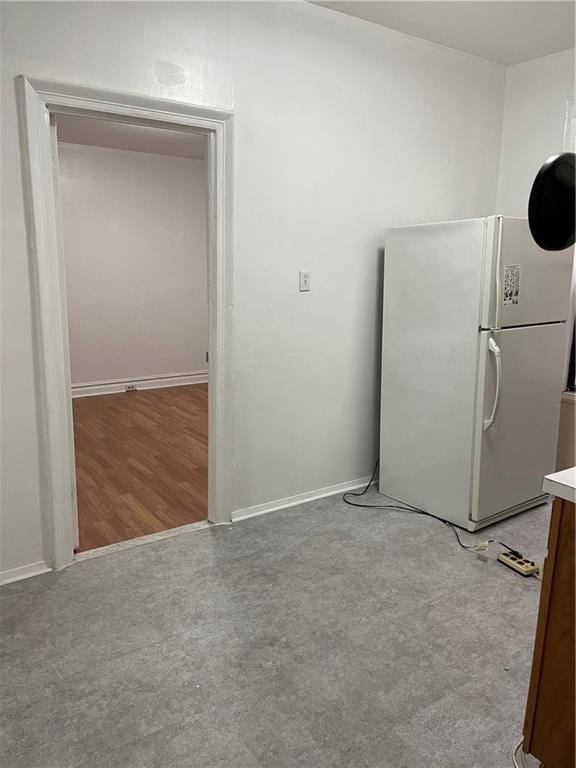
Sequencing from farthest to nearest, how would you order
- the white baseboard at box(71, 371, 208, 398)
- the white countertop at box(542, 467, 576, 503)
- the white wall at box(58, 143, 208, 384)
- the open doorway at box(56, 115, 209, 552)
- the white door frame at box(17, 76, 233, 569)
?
1. the white baseboard at box(71, 371, 208, 398)
2. the white wall at box(58, 143, 208, 384)
3. the open doorway at box(56, 115, 209, 552)
4. the white door frame at box(17, 76, 233, 569)
5. the white countertop at box(542, 467, 576, 503)

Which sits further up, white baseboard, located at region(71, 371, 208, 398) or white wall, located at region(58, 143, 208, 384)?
white wall, located at region(58, 143, 208, 384)

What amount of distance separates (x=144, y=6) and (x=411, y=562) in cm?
263

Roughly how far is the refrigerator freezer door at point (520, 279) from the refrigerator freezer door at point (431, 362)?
0.06 metres

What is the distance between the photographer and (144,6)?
7.95 ft

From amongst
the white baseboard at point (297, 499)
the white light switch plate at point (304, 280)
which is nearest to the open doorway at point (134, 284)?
the white baseboard at point (297, 499)

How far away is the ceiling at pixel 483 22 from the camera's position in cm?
286

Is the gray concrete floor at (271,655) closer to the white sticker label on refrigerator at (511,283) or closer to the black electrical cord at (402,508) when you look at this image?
the black electrical cord at (402,508)

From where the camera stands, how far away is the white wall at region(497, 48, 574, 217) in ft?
11.5

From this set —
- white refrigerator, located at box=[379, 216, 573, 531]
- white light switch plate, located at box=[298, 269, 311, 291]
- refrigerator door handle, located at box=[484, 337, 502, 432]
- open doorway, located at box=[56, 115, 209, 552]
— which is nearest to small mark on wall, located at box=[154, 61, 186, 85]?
white light switch plate, located at box=[298, 269, 311, 291]

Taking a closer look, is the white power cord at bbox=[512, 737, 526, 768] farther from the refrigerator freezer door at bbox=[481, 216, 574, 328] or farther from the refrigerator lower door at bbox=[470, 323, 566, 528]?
the refrigerator freezer door at bbox=[481, 216, 574, 328]

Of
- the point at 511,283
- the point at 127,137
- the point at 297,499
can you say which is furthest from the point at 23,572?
the point at 127,137

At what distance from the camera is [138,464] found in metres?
4.00

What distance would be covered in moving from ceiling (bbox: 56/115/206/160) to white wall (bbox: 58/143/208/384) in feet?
0.68

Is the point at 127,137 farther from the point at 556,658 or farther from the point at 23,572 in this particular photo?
the point at 556,658
